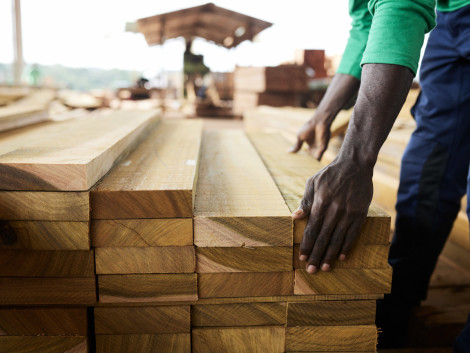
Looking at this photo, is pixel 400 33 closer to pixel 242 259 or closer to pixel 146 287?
pixel 242 259

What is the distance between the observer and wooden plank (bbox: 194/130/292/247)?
100cm

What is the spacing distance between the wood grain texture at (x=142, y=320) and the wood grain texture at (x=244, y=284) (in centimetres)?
8

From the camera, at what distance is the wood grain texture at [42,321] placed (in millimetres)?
1047

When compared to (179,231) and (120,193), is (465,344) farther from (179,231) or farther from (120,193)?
(120,193)

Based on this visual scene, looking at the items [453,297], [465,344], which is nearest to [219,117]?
[453,297]

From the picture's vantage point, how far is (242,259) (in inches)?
40.4

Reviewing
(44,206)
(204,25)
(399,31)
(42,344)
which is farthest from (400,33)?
(204,25)

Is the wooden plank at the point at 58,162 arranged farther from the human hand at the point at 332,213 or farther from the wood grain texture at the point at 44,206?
the human hand at the point at 332,213

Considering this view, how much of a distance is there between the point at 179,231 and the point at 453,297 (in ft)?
5.47

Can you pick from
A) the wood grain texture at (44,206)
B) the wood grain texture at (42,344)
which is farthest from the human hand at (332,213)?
the wood grain texture at (42,344)

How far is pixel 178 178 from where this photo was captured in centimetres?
110

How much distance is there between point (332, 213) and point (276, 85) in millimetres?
7426

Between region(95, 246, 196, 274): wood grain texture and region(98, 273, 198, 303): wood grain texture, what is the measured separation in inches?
0.9

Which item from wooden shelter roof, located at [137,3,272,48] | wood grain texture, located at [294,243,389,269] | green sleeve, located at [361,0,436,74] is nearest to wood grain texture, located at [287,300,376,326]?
wood grain texture, located at [294,243,389,269]
